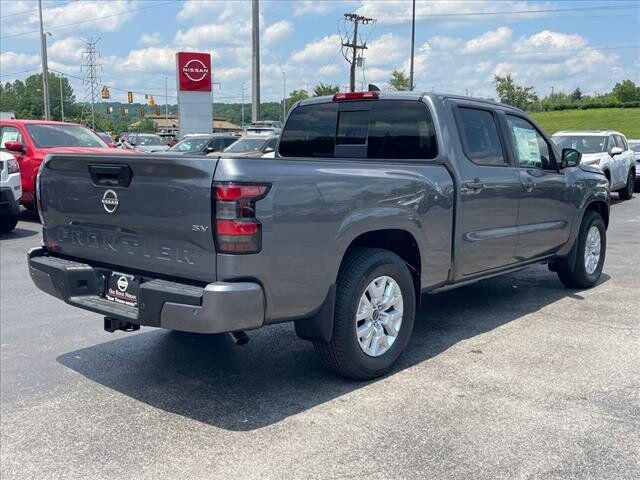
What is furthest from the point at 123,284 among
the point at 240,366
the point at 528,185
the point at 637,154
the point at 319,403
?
the point at 637,154

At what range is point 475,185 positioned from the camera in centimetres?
517

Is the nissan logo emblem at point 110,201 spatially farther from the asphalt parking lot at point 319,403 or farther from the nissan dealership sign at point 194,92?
the nissan dealership sign at point 194,92

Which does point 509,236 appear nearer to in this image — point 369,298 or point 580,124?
point 369,298

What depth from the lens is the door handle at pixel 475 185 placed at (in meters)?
5.08

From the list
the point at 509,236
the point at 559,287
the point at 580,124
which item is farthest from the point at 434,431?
the point at 580,124

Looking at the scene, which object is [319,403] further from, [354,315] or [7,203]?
[7,203]

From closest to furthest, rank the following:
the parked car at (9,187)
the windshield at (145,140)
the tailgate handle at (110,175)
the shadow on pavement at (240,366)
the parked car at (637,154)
→ the tailgate handle at (110,175) → the shadow on pavement at (240,366) → the parked car at (9,187) → the parked car at (637,154) → the windshield at (145,140)

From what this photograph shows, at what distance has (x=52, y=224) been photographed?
176 inches

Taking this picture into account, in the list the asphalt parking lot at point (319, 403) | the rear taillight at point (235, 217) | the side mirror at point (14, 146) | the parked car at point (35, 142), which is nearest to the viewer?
the asphalt parking lot at point (319, 403)

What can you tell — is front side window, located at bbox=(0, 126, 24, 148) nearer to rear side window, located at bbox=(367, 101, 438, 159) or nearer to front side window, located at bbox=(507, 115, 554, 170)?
→ rear side window, located at bbox=(367, 101, 438, 159)

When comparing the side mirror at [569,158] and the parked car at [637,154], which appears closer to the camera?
the side mirror at [569,158]

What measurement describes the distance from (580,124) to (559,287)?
64.7 metres

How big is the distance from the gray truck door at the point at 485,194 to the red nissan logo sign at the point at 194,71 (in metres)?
32.4

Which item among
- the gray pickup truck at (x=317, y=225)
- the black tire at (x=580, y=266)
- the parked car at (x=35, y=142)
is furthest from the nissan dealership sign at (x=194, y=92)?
the gray pickup truck at (x=317, y=225)
